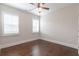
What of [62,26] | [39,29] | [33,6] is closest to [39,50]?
[39,29]

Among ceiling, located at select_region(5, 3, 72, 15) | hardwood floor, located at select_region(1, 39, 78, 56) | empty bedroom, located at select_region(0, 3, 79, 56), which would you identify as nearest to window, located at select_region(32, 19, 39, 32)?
empty bedroom, located at select_region(0, 3, 79, 56)

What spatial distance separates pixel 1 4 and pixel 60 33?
1.06 meters

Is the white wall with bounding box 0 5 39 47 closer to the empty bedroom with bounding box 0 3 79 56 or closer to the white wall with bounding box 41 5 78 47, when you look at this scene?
the empty bedroom with bounding box 0 3 79 56

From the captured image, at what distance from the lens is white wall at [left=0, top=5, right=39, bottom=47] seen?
134 centimetres

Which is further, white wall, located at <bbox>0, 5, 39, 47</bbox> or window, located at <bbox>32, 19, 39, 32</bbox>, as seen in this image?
window, located at <bbox>32, 19, 39, 32</bbox>

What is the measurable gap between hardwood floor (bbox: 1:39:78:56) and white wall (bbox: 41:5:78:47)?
96 millimetres

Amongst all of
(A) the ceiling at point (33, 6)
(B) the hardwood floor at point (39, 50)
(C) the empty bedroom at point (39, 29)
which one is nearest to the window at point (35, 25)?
(C) the empty bedroom at point (39, 29)

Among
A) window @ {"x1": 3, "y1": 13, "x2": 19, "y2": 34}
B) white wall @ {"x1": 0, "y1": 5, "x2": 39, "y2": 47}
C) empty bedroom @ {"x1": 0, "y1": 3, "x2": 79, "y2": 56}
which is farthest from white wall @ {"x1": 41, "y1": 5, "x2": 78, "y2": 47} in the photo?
window @ {"x1": 3, "y1": 13, "x2": 19, "y2": 34}

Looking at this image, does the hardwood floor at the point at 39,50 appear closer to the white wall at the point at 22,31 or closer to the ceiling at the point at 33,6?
the white wall at the point at 22,31

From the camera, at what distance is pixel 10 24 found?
4.53ft

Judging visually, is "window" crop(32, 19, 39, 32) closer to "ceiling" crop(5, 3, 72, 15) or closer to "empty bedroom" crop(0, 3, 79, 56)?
"empty bedroom" crop(0, 3, 79, 56)

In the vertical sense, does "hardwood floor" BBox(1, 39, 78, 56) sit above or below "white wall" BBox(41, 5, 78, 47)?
below

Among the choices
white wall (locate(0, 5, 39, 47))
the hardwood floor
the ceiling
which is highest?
the ceiling

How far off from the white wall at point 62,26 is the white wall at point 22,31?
0.23 metres
